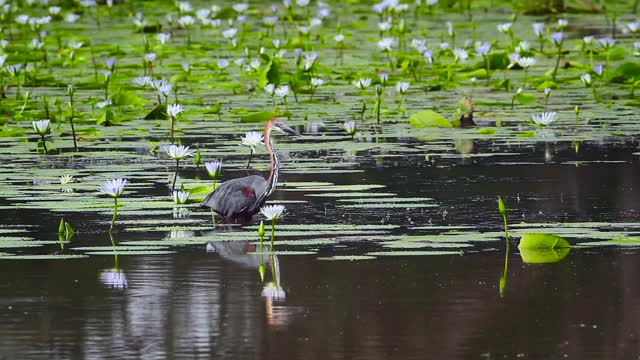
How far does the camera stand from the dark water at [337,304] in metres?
5.04

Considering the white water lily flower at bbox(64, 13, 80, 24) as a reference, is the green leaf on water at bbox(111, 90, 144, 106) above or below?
below

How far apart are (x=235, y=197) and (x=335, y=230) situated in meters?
0.60

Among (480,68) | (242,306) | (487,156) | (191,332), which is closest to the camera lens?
(191,332)

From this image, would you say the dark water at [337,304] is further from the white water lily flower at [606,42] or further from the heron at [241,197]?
the white water lily flower at [606,42]

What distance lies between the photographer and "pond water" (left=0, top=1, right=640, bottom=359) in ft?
17.1

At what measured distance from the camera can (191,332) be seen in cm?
524

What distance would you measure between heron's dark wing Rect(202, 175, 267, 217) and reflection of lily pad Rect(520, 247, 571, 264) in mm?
1470

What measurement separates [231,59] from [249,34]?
2.50m

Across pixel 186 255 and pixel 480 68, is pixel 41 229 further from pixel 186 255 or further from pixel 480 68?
pixel 480 68

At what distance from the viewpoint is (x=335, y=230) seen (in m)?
7.14

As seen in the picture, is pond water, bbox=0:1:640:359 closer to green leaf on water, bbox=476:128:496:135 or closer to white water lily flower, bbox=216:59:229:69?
green leaf on water, bbox=476:128:496:135

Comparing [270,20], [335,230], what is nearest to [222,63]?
Answer: [270,20]

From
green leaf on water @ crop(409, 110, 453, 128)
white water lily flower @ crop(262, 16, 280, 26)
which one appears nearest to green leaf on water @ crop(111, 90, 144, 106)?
green leaf on water @ crop(409, 110, 453, 128)

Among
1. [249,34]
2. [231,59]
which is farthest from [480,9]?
[231,59]
